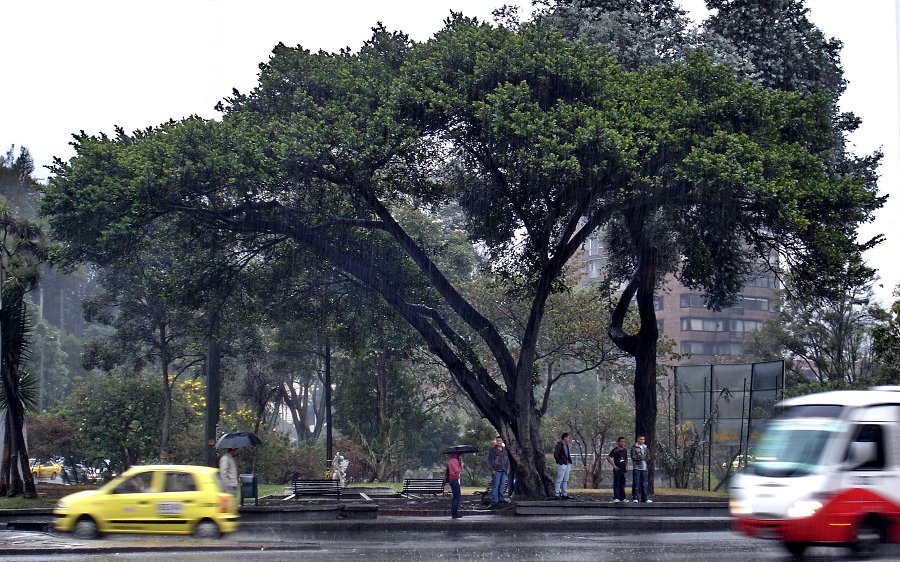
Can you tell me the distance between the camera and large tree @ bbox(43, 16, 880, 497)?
23203 mm

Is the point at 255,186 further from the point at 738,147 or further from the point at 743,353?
the point at 743,353

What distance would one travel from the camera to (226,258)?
27734 mm

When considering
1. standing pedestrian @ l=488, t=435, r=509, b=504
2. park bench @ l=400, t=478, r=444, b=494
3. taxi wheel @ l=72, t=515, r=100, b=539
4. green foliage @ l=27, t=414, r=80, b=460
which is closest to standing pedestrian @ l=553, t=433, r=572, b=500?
standing pedestrian @ l=488, t=435, r=509, b=504

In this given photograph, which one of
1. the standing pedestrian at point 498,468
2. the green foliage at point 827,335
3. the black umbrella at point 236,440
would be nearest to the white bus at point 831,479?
the standing pedestrian at point 498,468

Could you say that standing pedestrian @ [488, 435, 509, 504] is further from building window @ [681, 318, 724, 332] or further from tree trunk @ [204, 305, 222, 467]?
building window @ [681, 318, 724, 332]

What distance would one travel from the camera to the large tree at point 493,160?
23.2 m

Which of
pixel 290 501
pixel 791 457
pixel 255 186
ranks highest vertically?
pixel 255 186

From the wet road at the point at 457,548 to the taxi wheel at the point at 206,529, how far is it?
229 millimetres

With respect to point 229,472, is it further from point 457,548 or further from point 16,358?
point 16,358

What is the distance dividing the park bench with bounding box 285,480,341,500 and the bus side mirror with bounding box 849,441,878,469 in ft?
57.3

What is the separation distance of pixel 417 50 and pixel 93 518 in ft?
46.0

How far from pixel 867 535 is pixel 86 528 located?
11.7 m

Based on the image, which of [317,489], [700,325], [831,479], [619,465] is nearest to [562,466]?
[619,465]

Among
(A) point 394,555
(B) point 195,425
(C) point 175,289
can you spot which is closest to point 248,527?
(A) point 394,555
